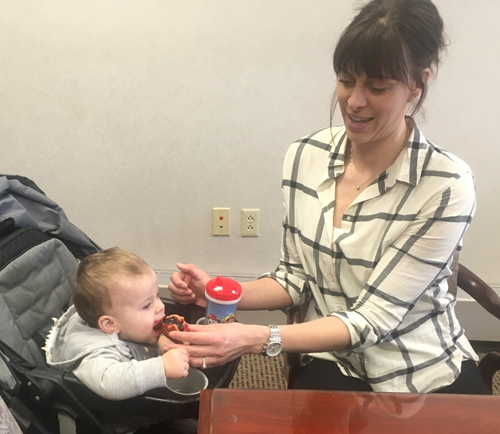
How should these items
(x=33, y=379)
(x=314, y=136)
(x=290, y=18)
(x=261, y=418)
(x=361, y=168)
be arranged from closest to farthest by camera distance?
1. (x=261, y=418)
2. (x=33, y=379)
3. (x=361, y=168)
4. (x=314, y=136)
5. (x=290, y=18)

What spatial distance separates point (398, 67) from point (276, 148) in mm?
932

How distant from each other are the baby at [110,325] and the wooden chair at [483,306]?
347mm

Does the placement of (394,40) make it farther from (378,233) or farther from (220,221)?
(220,221)

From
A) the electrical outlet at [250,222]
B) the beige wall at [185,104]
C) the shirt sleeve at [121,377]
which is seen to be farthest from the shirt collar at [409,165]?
the electrical outlet at [250,222]

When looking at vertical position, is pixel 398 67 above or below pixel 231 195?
above

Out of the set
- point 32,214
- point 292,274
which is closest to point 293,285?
point 292,274

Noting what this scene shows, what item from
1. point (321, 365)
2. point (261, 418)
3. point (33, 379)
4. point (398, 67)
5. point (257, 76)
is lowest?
point (321, 365)

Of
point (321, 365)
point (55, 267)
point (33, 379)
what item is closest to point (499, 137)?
point (321, 365)

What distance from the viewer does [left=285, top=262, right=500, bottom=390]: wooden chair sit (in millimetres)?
1106

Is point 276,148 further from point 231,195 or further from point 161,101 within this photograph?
point 161,101

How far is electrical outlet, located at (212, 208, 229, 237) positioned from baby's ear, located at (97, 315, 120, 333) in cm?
91

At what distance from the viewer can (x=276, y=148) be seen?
5.85 ft

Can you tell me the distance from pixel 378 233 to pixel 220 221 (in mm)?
979

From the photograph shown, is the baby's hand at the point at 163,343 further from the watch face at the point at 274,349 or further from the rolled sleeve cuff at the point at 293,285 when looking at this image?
the rolled sleeve cuff at the point at 293,285
